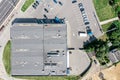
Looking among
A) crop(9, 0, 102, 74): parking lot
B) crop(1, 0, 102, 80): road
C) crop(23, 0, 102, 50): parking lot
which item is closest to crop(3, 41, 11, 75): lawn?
crop(1, 0, 102, 80): road

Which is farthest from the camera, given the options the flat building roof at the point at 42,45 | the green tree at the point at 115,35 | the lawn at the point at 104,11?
the lawn at the point at 104,11

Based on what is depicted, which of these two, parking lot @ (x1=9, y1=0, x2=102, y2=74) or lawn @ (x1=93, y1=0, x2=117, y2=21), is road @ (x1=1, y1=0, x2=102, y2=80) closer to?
parking lot @ (x1=9, y1=0, x2=102, y2=74)

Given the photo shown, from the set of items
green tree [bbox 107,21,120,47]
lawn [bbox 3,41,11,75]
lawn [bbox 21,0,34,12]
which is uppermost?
lawn [bbox 21,0,34,12]

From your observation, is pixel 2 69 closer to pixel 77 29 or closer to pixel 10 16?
pixel 10 16

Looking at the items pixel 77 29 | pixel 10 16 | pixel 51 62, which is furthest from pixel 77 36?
pixel 10 16

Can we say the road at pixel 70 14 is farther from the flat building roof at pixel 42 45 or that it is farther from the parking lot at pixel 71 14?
the flat building roof at pixel 42 45

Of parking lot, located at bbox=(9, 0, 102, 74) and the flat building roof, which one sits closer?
the flat building roof

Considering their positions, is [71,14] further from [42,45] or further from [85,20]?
[42,45]

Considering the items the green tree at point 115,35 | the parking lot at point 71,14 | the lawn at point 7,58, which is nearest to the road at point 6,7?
the parking lot at point 71,14
